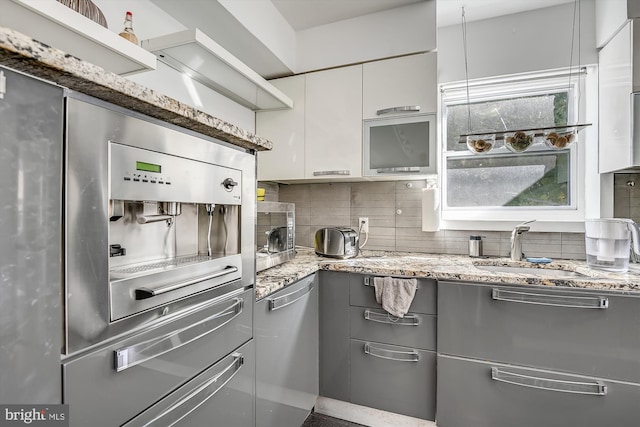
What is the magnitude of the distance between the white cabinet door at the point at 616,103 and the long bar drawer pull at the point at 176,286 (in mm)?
2029

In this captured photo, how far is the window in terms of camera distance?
2.12 meters

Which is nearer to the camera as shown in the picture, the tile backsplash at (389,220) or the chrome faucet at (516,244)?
the chrome faucet at (516,244)

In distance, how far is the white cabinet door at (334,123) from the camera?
2150mm

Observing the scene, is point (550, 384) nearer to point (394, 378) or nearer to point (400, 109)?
point (394, 378)

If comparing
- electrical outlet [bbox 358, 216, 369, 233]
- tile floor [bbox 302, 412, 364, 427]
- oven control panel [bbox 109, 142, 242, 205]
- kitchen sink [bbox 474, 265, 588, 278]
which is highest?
oven control panel [bbox 109, 142, 242, 205]

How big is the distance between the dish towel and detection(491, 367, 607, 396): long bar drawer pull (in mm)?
490

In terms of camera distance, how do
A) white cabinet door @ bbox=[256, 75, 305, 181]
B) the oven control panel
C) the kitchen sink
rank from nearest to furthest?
the oven control panel → the kitchen sink → white cabinet door @ bbox=[256, 75, 305, 181]

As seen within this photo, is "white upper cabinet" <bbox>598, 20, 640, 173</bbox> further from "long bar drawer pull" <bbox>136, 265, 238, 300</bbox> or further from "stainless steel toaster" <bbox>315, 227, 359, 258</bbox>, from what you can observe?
"long bar drawer pull" <bbox>136, 265, 238, 300</bbox>

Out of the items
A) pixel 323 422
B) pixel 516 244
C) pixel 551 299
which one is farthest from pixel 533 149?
pixel 323 422

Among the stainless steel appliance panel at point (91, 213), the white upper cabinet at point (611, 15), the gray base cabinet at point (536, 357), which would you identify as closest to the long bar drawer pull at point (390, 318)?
the gray base cabinet at point (536, 357)

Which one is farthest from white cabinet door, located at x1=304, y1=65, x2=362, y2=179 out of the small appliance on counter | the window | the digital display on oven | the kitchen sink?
the digital display on oven

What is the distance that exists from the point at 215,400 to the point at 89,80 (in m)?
0.92

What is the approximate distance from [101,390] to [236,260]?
1.72ft

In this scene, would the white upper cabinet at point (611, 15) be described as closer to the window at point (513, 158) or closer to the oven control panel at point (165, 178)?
the window at point (513, 158)
